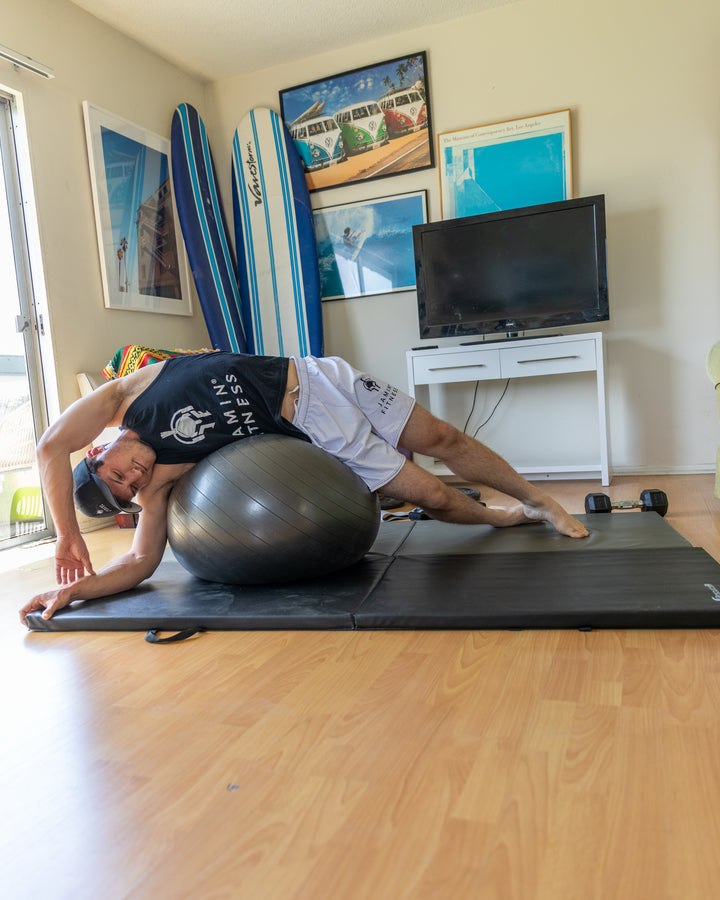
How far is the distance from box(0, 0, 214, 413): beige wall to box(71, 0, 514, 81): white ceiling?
20cm

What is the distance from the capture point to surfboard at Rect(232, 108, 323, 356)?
4527mm

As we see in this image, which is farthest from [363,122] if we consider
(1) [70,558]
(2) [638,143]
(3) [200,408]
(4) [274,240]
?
(1) [70,558]

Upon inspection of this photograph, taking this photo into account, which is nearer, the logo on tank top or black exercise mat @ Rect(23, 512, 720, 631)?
black exercise mat @ Rect(23, 512, 720, 631)

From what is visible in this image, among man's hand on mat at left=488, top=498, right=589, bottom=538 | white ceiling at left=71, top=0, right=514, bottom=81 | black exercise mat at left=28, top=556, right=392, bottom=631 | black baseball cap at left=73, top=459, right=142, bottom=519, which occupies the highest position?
white ceiling at left=71, top=0, right=514, bottom=81

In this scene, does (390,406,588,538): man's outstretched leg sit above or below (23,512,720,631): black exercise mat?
above

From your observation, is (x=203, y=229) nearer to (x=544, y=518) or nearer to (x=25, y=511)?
(x=25, y=511)

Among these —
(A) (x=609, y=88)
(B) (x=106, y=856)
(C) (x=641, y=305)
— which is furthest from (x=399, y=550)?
(A) (x=609, y=88)

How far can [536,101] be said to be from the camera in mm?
A: 4047

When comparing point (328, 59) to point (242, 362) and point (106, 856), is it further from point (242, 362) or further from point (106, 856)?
point (106, 856)

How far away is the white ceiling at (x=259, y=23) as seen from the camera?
3.86 metres

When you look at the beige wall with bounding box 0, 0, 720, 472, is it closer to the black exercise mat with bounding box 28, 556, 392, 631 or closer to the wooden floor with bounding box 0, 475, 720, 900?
the black exercise mat with bounding box 28, 556, 392, 631

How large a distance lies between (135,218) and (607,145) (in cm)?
277

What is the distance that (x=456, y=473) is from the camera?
7.48ft

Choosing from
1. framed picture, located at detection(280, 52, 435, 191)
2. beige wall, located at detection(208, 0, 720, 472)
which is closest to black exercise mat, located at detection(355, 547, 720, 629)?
beige wall, located at detection(208, 0, 720, 472)
